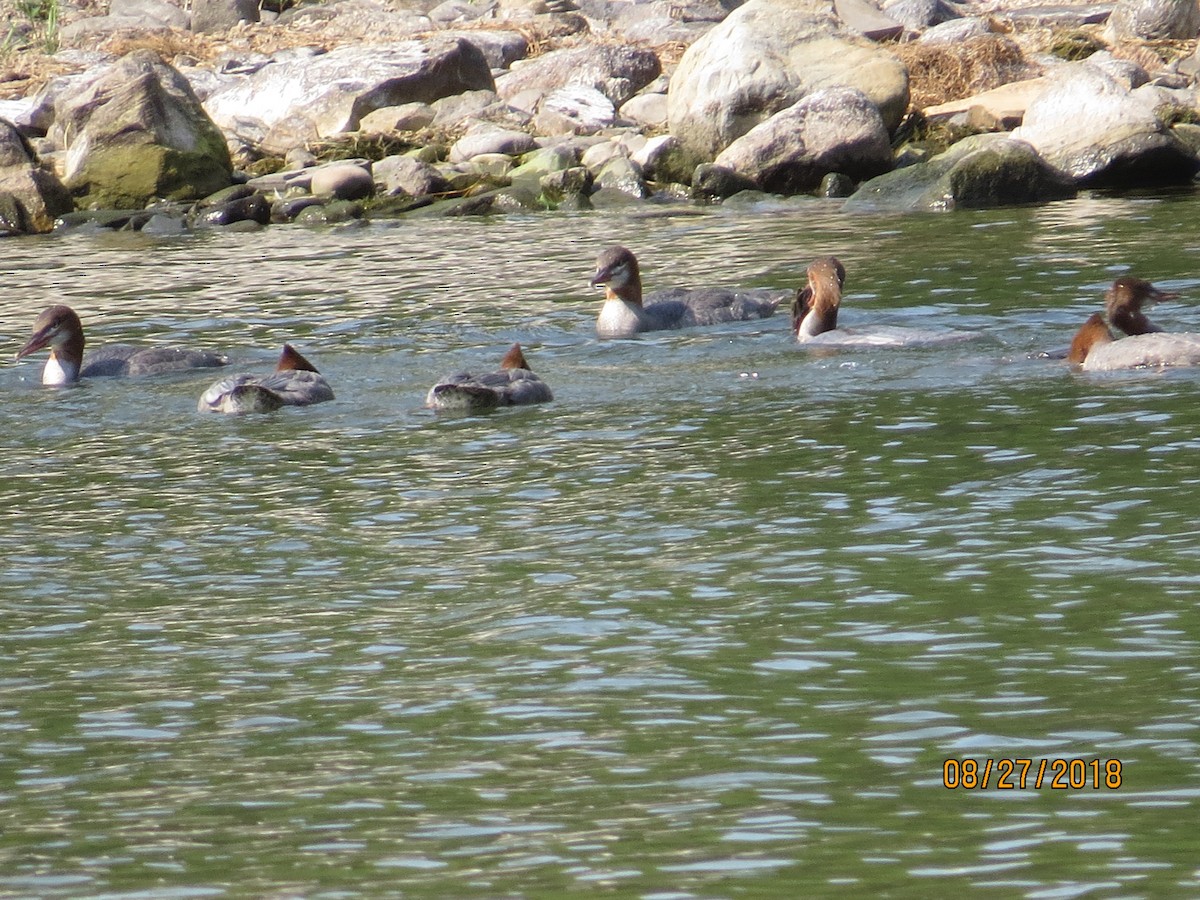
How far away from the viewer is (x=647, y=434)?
36.3 ft

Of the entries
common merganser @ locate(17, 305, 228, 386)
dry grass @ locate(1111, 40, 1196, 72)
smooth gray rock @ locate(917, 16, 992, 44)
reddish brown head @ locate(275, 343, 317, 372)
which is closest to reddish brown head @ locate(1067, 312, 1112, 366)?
reddish brown head @ locate(275, 343, 317, 372)

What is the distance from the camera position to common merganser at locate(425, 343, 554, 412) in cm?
1200

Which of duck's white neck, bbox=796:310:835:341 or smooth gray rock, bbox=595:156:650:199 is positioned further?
smooth gray rock, bbox=595:156:650:199

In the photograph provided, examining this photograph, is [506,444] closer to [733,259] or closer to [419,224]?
[733,259]

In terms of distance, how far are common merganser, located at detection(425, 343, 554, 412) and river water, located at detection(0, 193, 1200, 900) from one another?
0.65 feet

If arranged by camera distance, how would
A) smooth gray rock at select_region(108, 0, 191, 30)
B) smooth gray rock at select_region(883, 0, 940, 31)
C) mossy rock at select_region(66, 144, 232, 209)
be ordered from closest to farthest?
mossy rock at select_region(66, 144, 232, 209)
smooth gray rock at select_region(883, 0, 940, 31)
smooth gray rock at select_region(108, 0, 191, 30)

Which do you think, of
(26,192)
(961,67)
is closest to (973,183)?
(961,67)

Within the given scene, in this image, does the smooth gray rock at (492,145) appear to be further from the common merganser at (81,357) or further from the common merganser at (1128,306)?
the common merganser at (1128,306)

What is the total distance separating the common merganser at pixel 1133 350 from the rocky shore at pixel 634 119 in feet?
36.4

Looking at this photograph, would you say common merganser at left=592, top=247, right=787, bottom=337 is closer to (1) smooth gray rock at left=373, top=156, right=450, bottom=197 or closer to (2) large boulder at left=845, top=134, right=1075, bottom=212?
(2) large boulder at left=845, top=134, right=1075, bottom=212

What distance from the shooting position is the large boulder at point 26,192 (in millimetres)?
27125

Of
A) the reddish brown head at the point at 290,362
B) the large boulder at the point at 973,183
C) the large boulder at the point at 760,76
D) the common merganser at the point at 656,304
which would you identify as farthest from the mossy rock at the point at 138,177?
the reddish brown head at the point at 290,362

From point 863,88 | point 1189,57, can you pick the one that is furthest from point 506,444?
point 1189,57

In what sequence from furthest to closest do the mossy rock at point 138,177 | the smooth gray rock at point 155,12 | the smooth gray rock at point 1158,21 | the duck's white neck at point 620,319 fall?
the smooth gray rock at point 155,12 → the smooth gray rock at point 1158,21 → the mossy rock at point 138,177 → the duck's white neck at point 620,319
